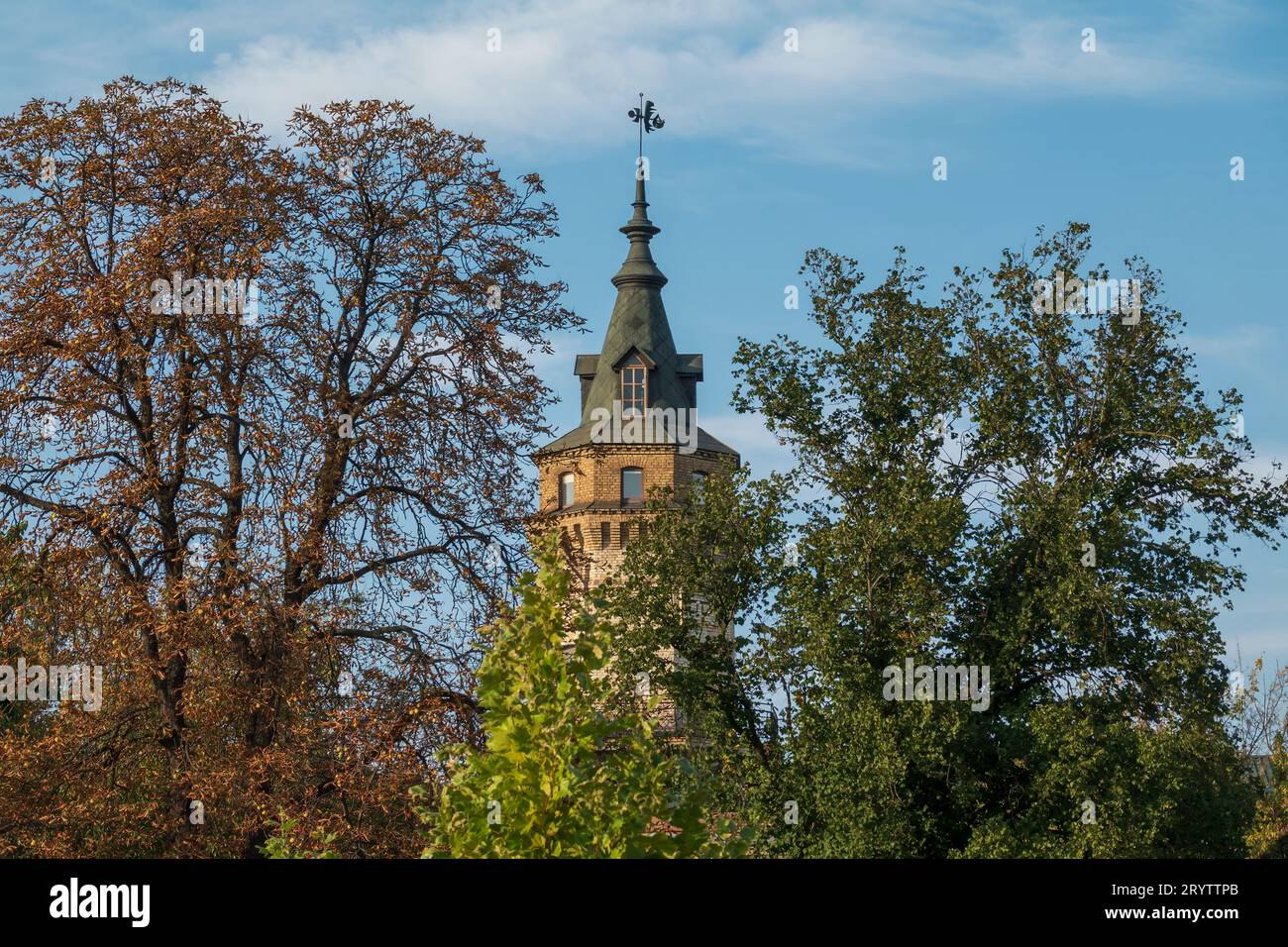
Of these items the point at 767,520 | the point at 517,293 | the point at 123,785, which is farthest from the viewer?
the point at 767,520

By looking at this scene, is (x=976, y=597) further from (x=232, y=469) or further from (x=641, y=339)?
(x=641, y=339)

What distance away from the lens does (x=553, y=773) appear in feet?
31.9

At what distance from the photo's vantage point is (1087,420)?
32875 mm

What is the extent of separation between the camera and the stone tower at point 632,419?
7162 cm

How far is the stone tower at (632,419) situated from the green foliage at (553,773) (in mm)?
59940

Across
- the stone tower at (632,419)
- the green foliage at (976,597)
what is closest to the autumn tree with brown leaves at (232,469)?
the green foliage at (976,597)

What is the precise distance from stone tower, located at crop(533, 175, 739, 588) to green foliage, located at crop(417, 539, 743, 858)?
5994cm

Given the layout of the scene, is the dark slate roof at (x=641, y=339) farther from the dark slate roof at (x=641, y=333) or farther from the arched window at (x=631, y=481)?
the arched window at (x=631, y=481)

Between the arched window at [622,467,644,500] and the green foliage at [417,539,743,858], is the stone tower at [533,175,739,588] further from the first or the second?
the green foliage at [417,539,743,858]

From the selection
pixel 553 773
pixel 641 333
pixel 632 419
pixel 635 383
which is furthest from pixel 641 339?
pixel 553 773

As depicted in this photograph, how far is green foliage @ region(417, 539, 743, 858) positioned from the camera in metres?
9.62

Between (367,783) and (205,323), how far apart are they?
7.91 metres
